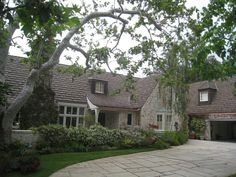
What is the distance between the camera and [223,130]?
1165 inches

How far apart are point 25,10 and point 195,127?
2602 cm

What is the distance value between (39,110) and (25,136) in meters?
3.99

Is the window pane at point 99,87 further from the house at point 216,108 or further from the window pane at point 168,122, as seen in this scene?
the house at point 216,108

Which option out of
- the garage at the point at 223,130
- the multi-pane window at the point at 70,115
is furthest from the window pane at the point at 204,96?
the multi-pane window at the point at 70,115

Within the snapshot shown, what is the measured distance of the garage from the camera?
28.0 metres

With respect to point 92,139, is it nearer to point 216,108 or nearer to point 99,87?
point 99,87

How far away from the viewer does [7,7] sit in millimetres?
3799

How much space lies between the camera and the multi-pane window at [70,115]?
20.1m

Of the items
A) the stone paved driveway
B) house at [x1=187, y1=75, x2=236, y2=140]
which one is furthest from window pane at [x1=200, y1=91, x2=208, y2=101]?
the stone paved driveway

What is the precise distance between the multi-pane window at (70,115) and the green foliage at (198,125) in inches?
505

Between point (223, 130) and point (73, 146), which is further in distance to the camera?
point (223, 130)

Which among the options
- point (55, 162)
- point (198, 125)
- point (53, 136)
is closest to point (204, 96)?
point (198, 125)

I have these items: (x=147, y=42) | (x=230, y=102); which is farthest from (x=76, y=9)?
(x=230, y=102)

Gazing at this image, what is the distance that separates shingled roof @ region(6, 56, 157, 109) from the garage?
8.42 metres
